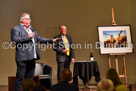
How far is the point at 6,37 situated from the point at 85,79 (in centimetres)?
352

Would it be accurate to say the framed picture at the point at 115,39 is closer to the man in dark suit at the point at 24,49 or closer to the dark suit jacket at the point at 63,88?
the man in dark suit at the point at 24,49

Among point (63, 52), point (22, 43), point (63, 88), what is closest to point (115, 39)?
point (63, 52)

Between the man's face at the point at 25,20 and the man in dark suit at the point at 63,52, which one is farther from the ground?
the man's face at the point at 25,20

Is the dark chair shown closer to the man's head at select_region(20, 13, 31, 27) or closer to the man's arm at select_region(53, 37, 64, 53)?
the man's arm at select_region(53, 37, 64, 53)

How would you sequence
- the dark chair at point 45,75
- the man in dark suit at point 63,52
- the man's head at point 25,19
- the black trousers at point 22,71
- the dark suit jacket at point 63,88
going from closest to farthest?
the dark suit jacket at point 63,88 → the black trousers at point 22,71 → the man's head at point 25,19 → the man in dark suit at point 63,52 → the dark chair at point 45,75

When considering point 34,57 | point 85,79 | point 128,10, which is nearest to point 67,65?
point 85,79

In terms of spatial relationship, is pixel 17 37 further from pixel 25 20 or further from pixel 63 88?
pixel 63 88

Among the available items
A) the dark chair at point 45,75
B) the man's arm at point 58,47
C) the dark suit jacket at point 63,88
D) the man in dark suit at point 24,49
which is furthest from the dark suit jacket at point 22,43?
the dark chair at point 45,75

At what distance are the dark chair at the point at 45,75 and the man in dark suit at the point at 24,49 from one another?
215cm

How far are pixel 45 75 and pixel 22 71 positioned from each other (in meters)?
2.38

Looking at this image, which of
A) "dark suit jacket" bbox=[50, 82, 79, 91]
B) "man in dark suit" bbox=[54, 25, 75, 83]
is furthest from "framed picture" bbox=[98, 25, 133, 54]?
"dark suit jacket" bbox=[50, 82, 79, 91]

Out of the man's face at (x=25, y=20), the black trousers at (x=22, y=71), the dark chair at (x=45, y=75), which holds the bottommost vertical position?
the dark chair at (x=45, y=75)

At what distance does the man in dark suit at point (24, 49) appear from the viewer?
4.09 meters

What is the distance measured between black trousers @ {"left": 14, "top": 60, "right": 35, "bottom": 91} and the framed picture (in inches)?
120
